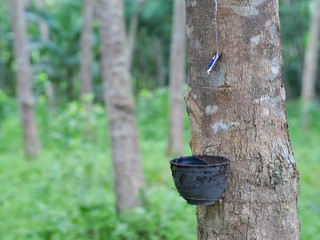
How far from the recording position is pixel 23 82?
8430 millimetres

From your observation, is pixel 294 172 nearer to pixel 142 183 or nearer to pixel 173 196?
pixel 142 183

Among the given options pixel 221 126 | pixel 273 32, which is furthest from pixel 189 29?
pixel 221 126

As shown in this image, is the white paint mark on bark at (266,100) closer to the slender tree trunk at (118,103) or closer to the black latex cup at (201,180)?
the black latex cup at (201,180)

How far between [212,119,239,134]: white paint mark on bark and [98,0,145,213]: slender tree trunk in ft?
9.70

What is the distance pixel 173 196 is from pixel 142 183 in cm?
63

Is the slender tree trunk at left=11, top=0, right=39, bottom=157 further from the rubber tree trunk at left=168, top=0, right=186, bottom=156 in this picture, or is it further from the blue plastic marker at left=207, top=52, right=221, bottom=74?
the blue plastic marker at left=207, top=52, right=221, bottom=74

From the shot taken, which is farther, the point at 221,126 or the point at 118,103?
the point at 118,103

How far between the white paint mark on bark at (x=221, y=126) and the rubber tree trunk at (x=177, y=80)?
6620 mm

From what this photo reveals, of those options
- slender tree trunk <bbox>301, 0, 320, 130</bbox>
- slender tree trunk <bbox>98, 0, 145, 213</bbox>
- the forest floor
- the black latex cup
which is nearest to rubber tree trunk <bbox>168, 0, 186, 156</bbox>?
the forest floor

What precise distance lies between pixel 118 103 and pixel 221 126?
2993mm

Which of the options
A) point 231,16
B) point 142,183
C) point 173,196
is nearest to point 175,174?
point 231,16

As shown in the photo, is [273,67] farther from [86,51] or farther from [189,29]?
[86,51]

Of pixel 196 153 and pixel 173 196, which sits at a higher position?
pixel 196 153

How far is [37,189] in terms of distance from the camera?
5398 mm
